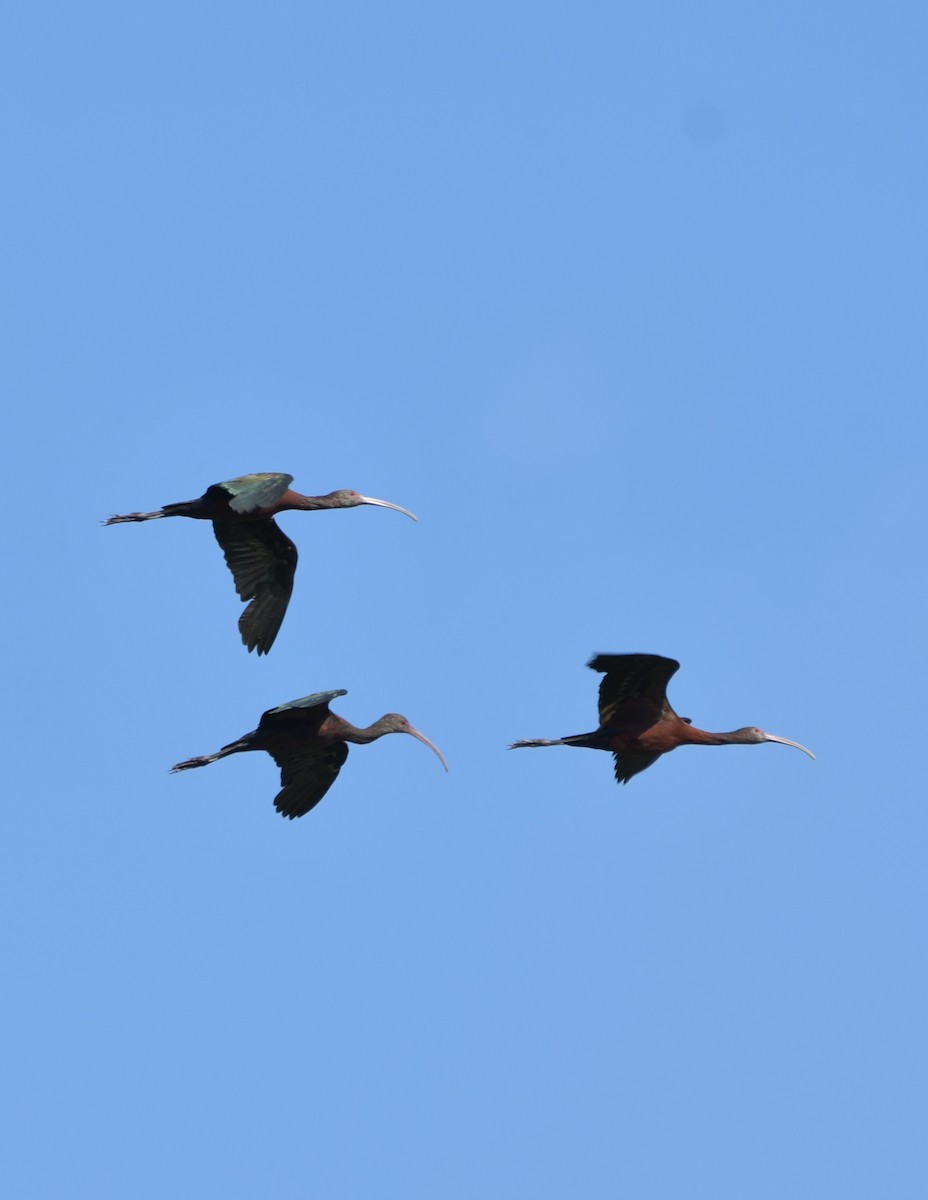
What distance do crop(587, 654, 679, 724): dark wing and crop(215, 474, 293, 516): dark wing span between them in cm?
402

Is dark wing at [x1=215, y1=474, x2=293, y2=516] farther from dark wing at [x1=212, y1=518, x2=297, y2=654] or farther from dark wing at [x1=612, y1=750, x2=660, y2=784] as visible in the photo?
dark wing at [x1=612, y1=750, x2=660, y2=784]

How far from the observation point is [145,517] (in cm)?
2755

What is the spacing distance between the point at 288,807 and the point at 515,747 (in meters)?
2.82

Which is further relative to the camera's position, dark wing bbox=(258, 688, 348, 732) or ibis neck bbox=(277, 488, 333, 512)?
ibis neck bbox=(277, 488, 333, 512)

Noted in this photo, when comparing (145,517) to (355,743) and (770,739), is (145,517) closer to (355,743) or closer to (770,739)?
(355,743)

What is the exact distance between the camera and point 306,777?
A: 26812 mm

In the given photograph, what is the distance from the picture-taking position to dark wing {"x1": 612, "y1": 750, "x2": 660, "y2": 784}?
88.7 ft

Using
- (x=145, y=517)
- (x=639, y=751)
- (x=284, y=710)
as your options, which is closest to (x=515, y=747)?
(x=639, y=751)

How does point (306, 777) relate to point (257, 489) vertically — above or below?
below

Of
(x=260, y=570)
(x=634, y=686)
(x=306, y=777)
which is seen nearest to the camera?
(x=634, y=686)

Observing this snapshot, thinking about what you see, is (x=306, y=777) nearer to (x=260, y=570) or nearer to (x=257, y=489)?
(x=260, y=570)

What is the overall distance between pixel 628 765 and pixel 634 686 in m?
1.64

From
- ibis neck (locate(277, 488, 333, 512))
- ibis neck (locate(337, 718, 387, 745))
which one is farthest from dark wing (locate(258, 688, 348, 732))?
ibis neck (locate(277, 488, 333, 512))

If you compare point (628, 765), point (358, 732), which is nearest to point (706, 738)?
point (628, 765)
